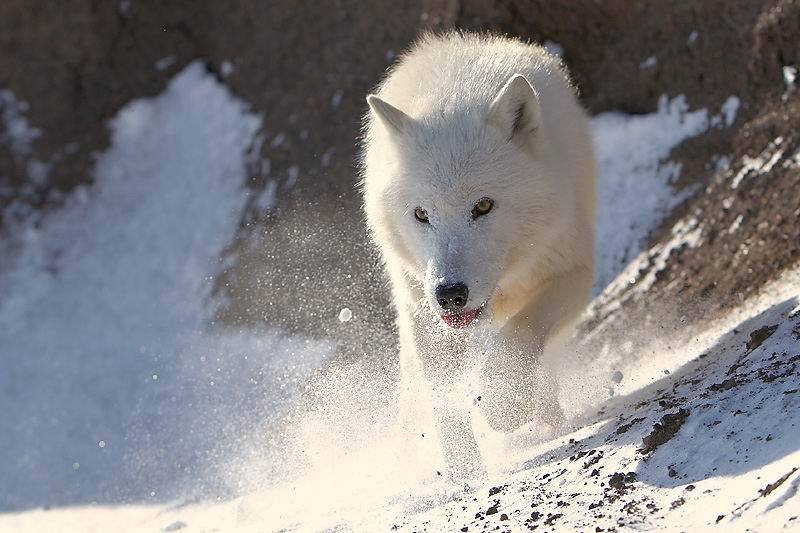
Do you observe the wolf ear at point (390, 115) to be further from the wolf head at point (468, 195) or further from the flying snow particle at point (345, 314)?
the flying snow particle at point (345, 314)

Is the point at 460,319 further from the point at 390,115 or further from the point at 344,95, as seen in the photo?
the point at 344,95

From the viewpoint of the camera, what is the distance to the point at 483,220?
489 centimetres

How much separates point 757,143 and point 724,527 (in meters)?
5.43

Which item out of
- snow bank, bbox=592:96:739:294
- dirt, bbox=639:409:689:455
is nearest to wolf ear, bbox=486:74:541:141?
dirt, bbox=639:409:689:455

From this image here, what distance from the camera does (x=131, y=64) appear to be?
12.8m

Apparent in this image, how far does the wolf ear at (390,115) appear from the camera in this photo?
5.05 meters

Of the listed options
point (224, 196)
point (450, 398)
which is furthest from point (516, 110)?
point (224, 196)

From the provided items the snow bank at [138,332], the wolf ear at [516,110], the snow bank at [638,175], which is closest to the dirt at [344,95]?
the snow bank at [638,175]

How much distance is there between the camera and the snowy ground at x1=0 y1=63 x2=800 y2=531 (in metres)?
3.74

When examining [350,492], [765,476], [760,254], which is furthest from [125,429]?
[765,476]

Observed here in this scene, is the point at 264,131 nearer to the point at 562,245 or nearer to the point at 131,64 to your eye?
the point at 131,64

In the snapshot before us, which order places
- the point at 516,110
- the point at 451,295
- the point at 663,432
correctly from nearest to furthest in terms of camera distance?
the point at 663,432, the point at 451,295, the point at 516,110

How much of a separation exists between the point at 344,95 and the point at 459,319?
6.66 metres

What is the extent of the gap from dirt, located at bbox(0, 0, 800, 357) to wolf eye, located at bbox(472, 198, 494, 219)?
2.43 meters
